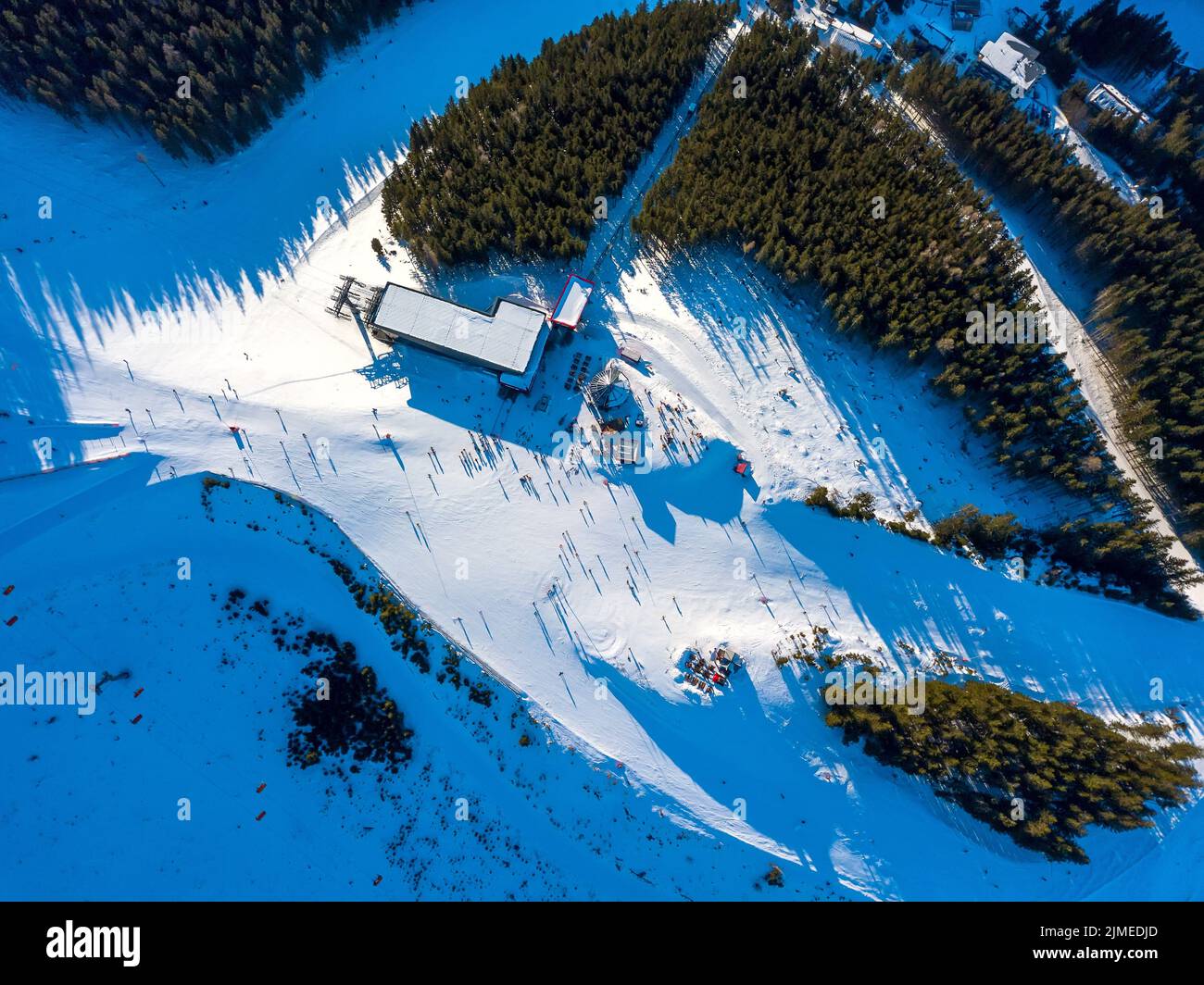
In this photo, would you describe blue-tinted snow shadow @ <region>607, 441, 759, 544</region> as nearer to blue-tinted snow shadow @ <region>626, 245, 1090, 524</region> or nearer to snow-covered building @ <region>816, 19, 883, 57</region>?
blue-tinted snow shadow @ <region>626, 245, 1090, 524</region>

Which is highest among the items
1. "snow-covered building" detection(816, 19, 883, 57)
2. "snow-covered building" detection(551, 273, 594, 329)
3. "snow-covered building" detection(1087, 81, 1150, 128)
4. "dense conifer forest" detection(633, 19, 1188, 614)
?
"snow-covered building" detection(1087, 81, 1150, 128)

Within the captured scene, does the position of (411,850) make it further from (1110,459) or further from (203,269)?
(1110,459)

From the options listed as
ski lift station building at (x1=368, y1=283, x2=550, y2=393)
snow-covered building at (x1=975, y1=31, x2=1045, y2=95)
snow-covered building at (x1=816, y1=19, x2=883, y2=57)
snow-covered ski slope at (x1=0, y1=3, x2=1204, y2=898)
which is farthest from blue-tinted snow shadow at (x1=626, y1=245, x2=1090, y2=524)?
snow-covered building at (x1=975, y1=31, x2=1045, y2=95)

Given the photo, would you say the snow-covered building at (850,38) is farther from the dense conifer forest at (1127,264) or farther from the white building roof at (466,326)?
the white building roof at (466,326)
